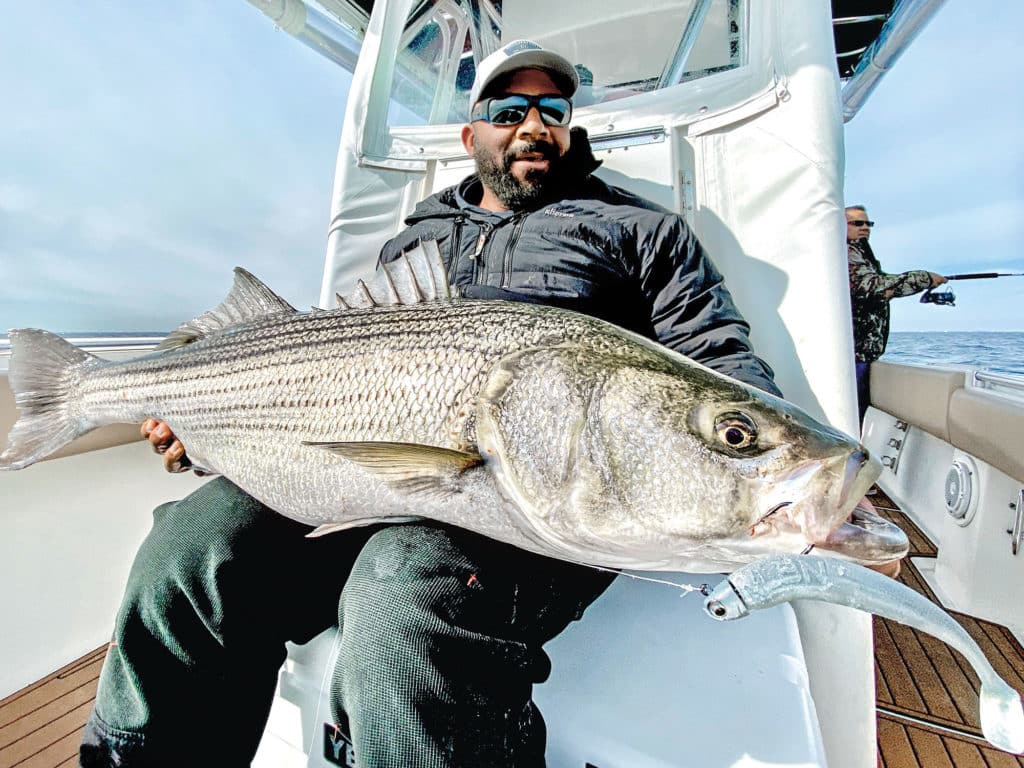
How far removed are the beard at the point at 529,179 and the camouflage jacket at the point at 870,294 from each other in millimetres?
3798

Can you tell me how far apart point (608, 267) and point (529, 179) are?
1.76ft

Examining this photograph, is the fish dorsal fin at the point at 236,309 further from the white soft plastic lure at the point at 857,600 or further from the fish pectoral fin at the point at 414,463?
the white soft plastic lure at the point at 857,600

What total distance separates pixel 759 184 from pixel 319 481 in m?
1.84

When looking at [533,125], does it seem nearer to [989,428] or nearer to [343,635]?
[343,635]

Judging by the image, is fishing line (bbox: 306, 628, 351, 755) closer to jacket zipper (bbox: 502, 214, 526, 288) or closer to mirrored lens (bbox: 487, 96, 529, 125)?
jacket zipper (bbox: 502, 214, 526, 288)

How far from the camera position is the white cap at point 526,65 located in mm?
2125

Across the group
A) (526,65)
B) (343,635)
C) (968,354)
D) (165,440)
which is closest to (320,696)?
(343,635)

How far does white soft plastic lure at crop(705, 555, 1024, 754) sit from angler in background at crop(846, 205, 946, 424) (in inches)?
185

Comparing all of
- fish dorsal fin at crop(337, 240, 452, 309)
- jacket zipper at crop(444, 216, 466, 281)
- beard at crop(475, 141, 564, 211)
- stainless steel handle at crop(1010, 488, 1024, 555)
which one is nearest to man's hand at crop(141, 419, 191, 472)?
fish dorsal fin at crop(337, 240, 452, 309)

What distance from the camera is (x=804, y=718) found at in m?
1.11

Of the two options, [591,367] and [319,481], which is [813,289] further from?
[319,481]

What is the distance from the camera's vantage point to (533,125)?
2.08m

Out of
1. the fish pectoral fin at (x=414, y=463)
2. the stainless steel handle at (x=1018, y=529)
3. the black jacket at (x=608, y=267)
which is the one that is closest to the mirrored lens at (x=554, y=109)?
the black jacket at (x=608, y=267)

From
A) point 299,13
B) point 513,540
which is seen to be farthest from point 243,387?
point 299,13
